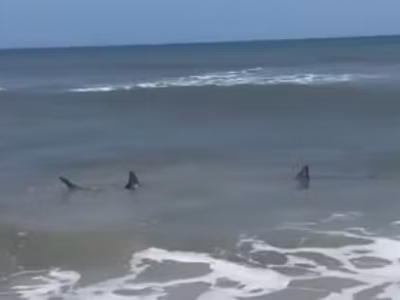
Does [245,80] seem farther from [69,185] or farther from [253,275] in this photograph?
[253,275]

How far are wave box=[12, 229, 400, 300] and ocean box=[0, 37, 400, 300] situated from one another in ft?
0.06

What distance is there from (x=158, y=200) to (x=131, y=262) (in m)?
3.25

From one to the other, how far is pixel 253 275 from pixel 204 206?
11.4 feet

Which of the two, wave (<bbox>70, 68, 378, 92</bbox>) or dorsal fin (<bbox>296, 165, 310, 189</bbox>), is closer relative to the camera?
dorsal fin (<bbox>296, 165, 310, 189</bbox>)

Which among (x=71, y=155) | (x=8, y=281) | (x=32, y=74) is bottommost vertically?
(x=8, y=281)

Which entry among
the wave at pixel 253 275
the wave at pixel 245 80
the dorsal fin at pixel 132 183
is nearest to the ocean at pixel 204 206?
the wave at pixel 253 275

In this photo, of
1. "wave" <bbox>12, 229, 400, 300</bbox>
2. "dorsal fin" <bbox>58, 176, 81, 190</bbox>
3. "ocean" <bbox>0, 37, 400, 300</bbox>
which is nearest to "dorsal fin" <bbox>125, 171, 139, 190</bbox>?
"ocean" <bbox>0, 37, 400, 300</bbox>

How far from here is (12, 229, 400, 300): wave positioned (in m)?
8.47

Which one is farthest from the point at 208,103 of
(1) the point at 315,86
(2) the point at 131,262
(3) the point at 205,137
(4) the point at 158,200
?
(2) the point at 131,262

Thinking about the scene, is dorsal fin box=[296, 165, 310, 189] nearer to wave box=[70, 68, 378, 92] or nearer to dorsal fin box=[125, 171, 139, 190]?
dorsal fin box=[125, 171, 139, 190]

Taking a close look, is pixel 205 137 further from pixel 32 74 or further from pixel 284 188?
pixel 32 74

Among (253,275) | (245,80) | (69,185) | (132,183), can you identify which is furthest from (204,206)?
(245,80)

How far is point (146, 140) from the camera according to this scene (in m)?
20.4

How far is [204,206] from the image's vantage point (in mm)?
12438
